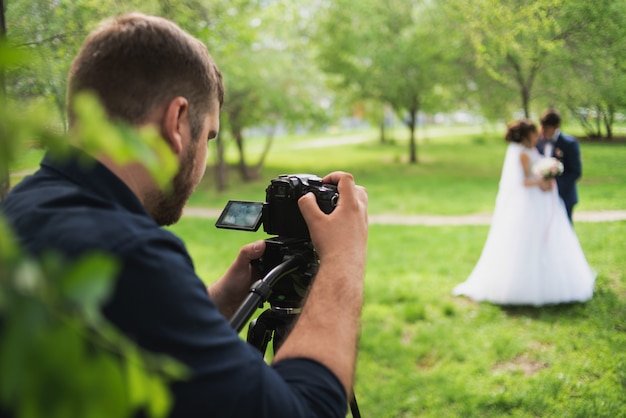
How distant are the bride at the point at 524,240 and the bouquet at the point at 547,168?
94 mm

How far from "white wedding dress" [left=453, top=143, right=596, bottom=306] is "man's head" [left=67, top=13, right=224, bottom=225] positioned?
12.2ft

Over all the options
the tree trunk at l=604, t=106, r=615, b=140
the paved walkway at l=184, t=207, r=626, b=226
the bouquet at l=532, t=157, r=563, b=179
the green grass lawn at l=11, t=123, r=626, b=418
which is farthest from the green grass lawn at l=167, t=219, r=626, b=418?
the bouquet at l=532, t=157, r=563, b=179

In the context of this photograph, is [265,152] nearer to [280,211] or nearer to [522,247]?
[522,247]

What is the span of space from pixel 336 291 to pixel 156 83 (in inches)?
17.0

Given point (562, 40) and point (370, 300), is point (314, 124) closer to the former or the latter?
point (370, 300)

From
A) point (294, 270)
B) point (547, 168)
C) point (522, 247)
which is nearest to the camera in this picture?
point (294, 270)

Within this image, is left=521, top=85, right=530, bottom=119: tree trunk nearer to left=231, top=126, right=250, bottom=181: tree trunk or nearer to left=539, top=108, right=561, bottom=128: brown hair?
left=539, top=108, right=561, bottom=128: brown hair

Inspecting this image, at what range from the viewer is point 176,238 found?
0.79 m

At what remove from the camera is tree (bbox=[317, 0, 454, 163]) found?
4660mm

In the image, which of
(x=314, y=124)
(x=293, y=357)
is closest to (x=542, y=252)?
(x=293, y=357)

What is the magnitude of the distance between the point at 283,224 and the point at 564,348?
1705mm

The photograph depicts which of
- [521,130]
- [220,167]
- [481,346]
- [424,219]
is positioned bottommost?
[220,167]

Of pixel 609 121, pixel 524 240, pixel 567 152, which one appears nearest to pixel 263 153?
pixel 524 240

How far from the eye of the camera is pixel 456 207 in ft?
20.6
